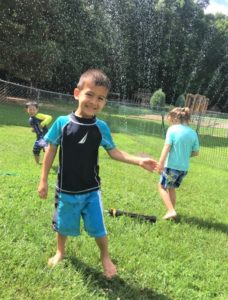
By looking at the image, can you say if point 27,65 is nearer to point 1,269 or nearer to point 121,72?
point 121,72

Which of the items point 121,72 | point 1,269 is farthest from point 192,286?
point 121,72

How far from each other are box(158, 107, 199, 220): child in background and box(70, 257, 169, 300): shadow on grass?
Result: 2.20 meters

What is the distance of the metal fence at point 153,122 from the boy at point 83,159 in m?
9.95

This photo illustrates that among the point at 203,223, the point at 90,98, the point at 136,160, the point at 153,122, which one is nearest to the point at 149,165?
the point at 136,160

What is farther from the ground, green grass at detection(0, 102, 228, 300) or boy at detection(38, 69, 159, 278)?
boy at detection(38, 69, 159, 278)

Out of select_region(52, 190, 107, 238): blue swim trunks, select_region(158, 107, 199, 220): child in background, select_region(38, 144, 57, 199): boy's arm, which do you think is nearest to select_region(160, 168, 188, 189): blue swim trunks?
select_region(158, 107, 199, 220): child in background

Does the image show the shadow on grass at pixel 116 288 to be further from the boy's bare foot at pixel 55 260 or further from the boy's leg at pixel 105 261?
the boy's bare foot at pixel 55 260

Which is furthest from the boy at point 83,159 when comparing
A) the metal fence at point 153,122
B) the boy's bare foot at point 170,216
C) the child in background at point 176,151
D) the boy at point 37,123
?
the metal fence at point 153,122

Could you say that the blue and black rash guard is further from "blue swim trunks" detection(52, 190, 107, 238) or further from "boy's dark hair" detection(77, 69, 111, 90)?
"boy's dark hair" detection(77, 69, 111, 90)

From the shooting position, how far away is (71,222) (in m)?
3.87

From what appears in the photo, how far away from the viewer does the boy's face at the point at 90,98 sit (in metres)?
3.66

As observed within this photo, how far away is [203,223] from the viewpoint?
616 centimetres

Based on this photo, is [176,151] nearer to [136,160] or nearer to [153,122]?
[136,160]

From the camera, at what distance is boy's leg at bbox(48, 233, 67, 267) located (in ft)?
13.1
